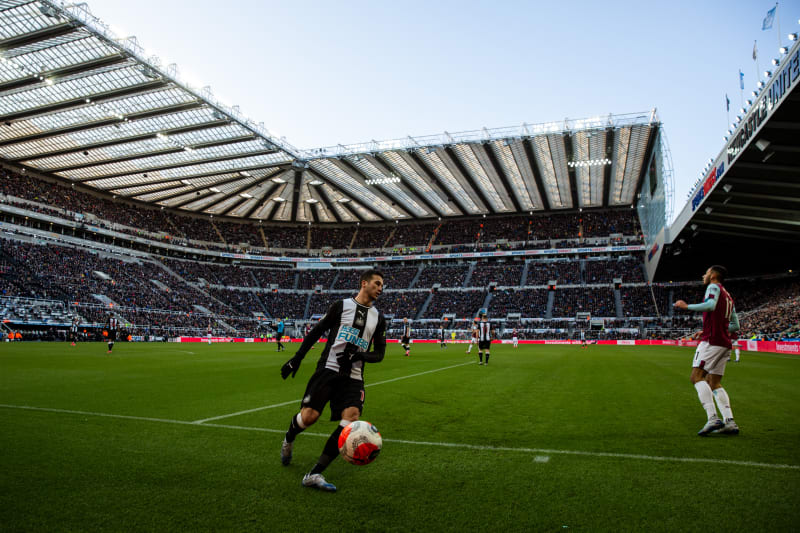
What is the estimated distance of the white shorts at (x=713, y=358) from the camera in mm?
6281

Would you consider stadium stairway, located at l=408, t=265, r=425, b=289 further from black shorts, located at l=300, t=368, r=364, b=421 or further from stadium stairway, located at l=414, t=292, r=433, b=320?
black shorts, located at l=300, t=368, r=364, b=421

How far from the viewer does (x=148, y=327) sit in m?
43.9

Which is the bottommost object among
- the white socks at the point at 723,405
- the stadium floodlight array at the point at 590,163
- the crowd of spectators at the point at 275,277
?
the white socks at the point at 723,405

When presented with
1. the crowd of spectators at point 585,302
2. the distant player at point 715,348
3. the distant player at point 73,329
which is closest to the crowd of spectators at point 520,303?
the crowd of spectators at point 585,302

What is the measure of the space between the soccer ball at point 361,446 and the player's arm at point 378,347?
2.75 ft

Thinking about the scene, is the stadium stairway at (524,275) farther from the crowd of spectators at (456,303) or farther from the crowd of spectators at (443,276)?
the crowd of spectators at (443,276)

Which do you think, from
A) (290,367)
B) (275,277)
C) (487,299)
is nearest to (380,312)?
(290,367)

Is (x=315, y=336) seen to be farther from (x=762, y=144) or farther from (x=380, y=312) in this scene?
(x=762, y=144)

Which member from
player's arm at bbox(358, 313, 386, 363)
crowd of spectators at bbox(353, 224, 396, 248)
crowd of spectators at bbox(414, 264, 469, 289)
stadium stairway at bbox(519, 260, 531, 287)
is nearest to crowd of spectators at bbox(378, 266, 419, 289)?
crowd of spectators at bbox(414, 264, 469, 289)

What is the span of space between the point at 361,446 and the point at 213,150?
45570 millimetres

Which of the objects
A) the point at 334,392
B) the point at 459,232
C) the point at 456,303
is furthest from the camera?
the point at 459,232

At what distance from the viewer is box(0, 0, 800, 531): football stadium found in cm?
396

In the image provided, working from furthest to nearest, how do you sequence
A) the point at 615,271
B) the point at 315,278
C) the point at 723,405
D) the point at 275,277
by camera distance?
1. the point at 315,278
2. the point at 275,277
3. the point at 615,271
4. the point at 723,405

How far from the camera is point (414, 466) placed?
4.66 m
